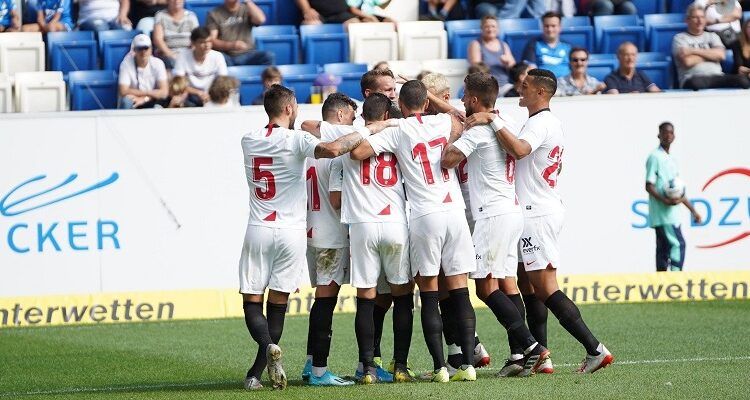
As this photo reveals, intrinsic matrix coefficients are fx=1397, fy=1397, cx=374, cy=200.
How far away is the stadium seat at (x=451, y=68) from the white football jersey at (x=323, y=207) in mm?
8055

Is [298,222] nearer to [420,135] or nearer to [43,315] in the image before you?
[420,135]

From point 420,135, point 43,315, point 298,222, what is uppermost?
point 420,135

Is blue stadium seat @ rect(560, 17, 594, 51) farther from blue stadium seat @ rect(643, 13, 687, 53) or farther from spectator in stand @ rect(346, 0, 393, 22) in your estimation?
spectator in stand @ rect(346, 0, 393, 22)

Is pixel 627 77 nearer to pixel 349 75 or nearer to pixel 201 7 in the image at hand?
pixel 349 75

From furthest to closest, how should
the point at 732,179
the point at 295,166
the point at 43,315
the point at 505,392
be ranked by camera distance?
the point at 732,179, the point at 43,315, the point at 295,166, the point at 505,392

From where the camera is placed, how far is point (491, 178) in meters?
10.4

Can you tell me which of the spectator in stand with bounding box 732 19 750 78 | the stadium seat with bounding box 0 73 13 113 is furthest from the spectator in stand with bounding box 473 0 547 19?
the stadium seat with bounding box 0 73 13 113

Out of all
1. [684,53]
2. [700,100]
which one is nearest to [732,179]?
[700,100]

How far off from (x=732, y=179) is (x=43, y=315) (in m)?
8.38

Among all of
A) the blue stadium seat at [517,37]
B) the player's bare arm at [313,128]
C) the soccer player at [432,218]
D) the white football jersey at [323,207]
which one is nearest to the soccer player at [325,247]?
the white football jersey at [323,207]

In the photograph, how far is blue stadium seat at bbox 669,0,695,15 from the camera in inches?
828

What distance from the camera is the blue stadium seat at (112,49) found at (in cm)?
1861

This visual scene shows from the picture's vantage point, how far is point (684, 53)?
19.0m

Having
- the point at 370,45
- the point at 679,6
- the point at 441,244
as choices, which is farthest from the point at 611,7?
the point at 441,244
